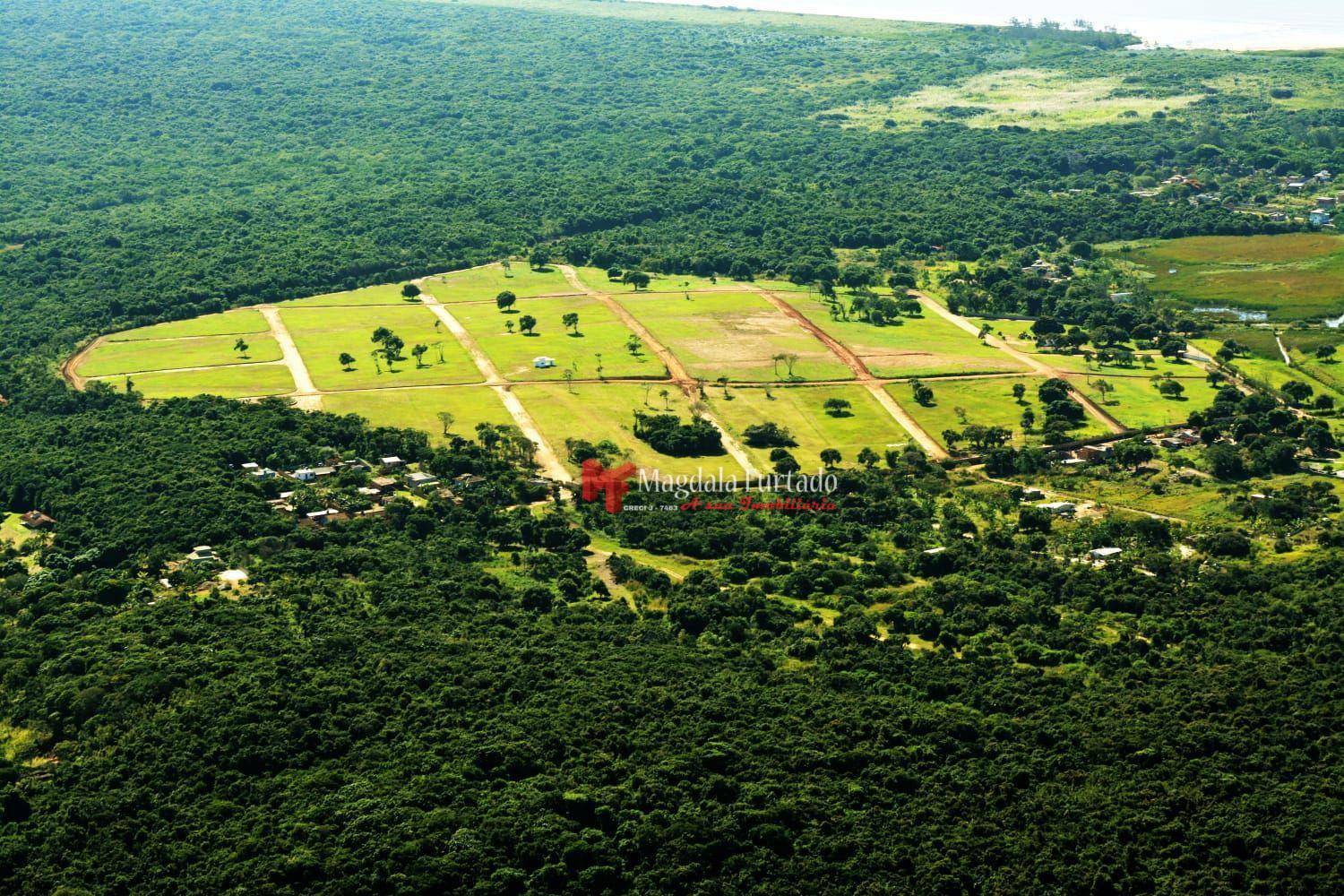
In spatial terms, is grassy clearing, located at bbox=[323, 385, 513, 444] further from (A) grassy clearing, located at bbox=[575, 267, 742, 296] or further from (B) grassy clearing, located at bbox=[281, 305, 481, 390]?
(A) grassy clearing, located at bbox=[575, 267, 742, 296]

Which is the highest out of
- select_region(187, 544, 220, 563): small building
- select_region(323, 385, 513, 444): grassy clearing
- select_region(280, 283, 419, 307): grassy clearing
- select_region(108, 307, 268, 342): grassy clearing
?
select_region(280, 283, 419, 307): grassy clearing

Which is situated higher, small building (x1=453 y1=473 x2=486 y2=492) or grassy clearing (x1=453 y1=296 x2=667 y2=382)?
grassy clearing (x1=453 y1=296 x2=667 y2=382)

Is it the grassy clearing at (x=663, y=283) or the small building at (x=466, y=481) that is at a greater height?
the grassy clearing at (x=663, y=283)

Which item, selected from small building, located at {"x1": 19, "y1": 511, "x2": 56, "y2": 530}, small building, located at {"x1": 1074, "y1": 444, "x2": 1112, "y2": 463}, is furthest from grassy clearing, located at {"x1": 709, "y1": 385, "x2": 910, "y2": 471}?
small building, located at {"x1": 19, "y1": 511, "x2": 56, "y2": 530}

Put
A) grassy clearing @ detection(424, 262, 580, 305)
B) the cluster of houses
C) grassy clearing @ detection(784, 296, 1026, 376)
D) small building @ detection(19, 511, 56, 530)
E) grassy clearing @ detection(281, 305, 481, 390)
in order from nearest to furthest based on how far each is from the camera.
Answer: small building @ detection(19, 511, 56, 530) < the cluster of houses < grassy clearing @ detection(281, 305, 481, 390) < grassy clearing @ detection(784, 296, 1026, 376) < grassy clearing @ detection(424, 262, 580, 305)

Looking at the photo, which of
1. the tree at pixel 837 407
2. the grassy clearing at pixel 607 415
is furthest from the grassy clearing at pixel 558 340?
the tree at pixel 837 407

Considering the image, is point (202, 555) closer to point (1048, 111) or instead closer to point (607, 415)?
point (607, 415)

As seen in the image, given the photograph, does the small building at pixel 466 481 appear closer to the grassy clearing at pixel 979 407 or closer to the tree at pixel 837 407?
the tree at pixel 837 407
